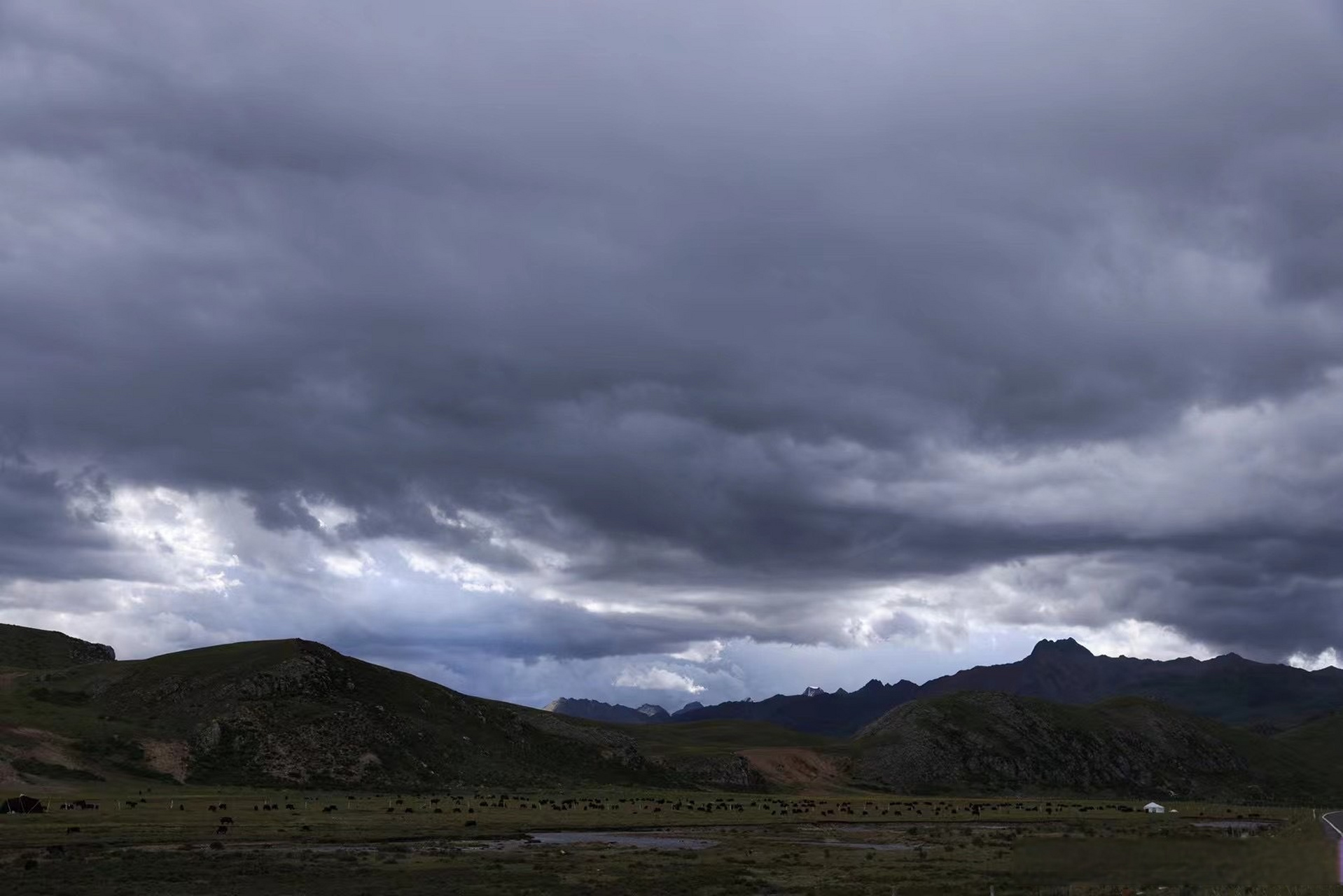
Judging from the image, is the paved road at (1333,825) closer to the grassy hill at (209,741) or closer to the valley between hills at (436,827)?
the valley between hills at (436,827)

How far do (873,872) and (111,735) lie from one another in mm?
145132

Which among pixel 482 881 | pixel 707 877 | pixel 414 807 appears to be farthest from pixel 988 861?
pixel 414 807

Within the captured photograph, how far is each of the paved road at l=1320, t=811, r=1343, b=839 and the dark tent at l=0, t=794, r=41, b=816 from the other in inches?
4691

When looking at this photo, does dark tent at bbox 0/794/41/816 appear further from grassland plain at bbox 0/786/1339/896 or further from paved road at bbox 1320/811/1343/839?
paved road at bbox 1320/811/1343/839

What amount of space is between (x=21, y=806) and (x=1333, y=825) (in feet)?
459

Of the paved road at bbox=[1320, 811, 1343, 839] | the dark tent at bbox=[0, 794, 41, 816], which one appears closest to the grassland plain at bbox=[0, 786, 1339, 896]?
the dark tent at bbox=[0, 794, 41, 816]

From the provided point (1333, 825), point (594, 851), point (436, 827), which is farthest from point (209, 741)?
point (1333, 825)

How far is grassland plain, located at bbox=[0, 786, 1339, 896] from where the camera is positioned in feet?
183

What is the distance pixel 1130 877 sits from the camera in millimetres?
52031

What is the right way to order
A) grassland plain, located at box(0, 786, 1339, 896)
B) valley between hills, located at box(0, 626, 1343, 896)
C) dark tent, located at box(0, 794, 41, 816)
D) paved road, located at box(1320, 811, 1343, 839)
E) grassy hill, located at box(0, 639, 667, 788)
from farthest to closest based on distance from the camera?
grassy hill, located at box(0, 639, 667, 788) → paved road, located at box(1320, 811, 1343, 839) → dark tent, located at box(0, 794, 41, 816) → valley between hills, located at box(0, 626, 1343, 896) → grassland plain, located at box(0, 786, 1339, 896)

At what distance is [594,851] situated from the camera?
80.5 m

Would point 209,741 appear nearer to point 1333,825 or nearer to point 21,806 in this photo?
point 21,806

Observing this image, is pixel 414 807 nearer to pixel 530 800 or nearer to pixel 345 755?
pixel 530 800

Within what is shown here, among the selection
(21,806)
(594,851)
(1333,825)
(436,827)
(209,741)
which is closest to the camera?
(594,851)
